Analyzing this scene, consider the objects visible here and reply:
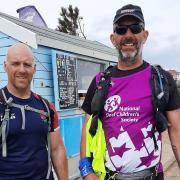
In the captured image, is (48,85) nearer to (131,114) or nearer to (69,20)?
(131,114)

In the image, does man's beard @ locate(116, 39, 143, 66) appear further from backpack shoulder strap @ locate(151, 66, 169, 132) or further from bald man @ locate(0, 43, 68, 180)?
bald man @ locate(0, 43, 68, 180)

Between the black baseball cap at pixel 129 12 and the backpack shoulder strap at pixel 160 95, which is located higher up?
the black baseball cap at pixel 129 12

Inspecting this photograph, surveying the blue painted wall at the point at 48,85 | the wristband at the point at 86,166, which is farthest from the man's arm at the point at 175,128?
the blue painted wall at the point at 48,85

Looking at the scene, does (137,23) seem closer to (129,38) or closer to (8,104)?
(129,38)

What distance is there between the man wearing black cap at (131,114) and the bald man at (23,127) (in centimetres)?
39

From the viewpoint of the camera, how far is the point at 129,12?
282cm

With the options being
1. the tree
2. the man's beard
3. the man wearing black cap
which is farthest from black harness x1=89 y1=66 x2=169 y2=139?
the tree

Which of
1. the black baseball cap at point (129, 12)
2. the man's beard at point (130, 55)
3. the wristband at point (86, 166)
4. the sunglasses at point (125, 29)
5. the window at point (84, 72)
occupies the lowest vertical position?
the wristband at point (86, 166)

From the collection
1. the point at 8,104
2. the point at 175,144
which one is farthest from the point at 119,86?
the point at 8,104

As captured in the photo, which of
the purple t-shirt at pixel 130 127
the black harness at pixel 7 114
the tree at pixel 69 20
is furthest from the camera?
the tree at pixel 69 20

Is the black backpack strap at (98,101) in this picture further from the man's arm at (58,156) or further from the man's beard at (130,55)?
the man's arm at (58,156)

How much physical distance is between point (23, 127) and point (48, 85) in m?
3.94

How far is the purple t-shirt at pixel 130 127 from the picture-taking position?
2686 mm

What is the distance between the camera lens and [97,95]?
2.84 m
